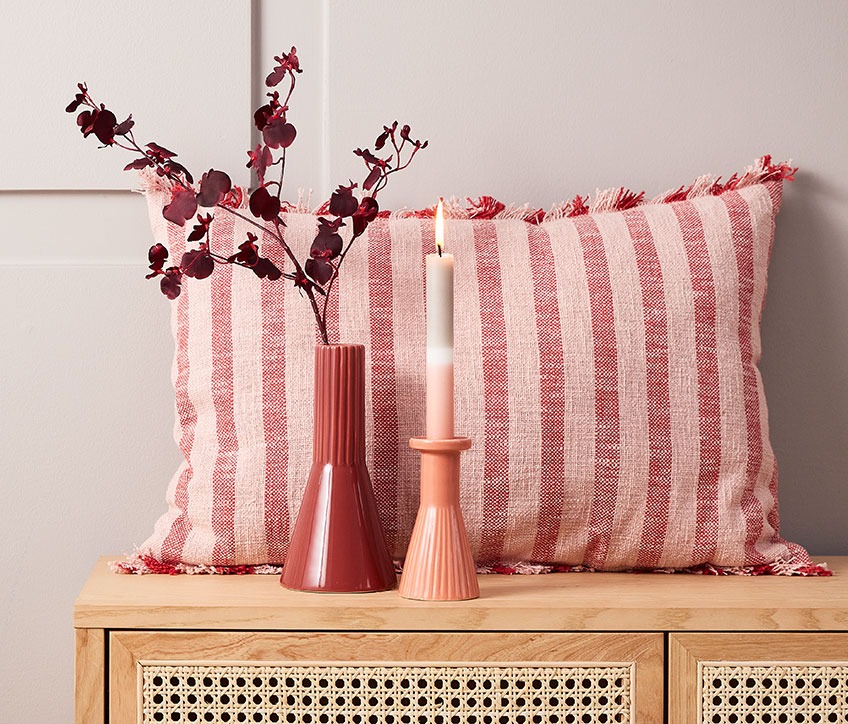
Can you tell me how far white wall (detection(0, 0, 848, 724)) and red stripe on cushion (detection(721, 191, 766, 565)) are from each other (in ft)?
0.53

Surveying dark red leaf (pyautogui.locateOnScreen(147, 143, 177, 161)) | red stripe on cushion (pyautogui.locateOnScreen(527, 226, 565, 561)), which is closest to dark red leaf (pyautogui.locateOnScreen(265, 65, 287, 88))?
dark red leaf (pyautogui.locateOnScreen(147, 143, 177, 161))

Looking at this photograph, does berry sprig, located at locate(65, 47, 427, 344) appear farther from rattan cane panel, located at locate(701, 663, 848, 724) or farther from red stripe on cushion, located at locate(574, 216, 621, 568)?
rattan cane panel, located at locate(701, 663, 848, 724)

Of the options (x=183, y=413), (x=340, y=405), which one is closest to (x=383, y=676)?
(x=340, y=405)

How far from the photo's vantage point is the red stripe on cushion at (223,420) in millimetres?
903

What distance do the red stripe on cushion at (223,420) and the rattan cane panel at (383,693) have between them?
145 millimetres

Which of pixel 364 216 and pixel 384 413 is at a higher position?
pixel 364 216

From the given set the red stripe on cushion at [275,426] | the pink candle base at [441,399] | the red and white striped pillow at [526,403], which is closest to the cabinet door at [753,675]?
the red and white striped pillow at [526,403]

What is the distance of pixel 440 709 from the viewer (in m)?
0.80

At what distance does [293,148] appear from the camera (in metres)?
1.12

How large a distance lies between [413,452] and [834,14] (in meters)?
0.75

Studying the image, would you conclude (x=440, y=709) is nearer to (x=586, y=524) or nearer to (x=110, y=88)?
(x=586, y=524)

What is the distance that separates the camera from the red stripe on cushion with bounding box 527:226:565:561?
90 cm

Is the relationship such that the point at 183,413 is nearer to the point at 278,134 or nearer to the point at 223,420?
the point at 223,420

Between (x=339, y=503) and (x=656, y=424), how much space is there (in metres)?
0.32
